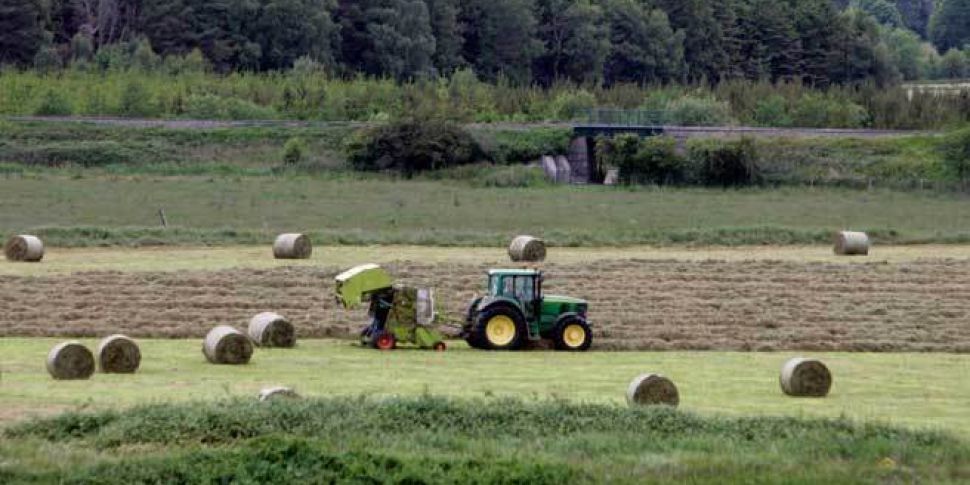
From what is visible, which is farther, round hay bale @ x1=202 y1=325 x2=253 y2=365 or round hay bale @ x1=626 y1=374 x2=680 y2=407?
round hay bale @ x1=202 y1=325 x2=253 y2=365

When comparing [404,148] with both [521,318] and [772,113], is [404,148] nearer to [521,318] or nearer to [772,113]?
[772,113]

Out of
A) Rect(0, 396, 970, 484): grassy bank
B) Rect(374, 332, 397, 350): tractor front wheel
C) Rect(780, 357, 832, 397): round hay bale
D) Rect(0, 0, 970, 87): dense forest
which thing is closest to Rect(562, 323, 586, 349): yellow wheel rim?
Rect(374, 332, 397, 350): tractor front wheel

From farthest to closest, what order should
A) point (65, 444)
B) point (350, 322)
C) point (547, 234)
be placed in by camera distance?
point (547, 234) → point (350, 322) → point (65, 444)

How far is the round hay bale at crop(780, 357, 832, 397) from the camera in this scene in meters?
25.5

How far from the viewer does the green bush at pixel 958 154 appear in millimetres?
76750

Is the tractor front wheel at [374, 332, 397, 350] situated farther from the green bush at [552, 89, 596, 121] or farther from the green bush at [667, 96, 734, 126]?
the green bush at [552, 89, 596, 121]

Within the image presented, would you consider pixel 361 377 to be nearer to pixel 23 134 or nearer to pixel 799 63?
pixel 23 134

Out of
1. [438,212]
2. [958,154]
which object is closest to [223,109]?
[958,154]

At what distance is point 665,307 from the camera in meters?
36.9

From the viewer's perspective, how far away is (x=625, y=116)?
9531 centimetres

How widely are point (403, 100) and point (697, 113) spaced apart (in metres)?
15.9

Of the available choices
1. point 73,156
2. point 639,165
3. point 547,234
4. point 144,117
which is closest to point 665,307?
point 547,234

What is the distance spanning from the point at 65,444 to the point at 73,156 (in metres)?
60.9

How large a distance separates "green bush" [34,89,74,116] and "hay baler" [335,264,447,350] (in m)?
64.0
